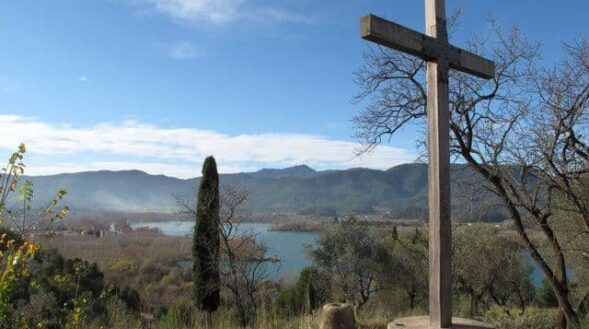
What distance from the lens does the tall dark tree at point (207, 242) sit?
21.1 meters

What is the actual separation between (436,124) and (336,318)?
3.10 meters

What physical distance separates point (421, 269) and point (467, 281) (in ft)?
12.9

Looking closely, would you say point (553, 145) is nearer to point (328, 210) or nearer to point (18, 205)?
point (18, 205)

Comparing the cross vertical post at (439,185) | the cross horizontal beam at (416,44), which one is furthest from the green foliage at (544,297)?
the cross vertical post at (439,185)

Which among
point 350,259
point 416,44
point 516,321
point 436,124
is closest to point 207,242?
point 350,259

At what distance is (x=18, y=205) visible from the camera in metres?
3.83

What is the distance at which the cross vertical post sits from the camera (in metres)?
4.02

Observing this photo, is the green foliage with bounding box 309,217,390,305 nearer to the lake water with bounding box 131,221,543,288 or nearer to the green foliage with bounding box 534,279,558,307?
the lake water with bounding box 131,221,543,288

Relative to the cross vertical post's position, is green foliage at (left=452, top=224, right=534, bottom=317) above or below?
below

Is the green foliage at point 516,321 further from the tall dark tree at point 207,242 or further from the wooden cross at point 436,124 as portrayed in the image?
the tall dark tree at point 207,242

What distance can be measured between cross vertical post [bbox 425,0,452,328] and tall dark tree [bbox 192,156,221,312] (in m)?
16.4

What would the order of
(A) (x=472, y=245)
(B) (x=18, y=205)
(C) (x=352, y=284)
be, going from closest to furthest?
1. (B) (x=18, y=205)
2. (A) (x=472, y=245)
3. (C) (x=352, y=284)

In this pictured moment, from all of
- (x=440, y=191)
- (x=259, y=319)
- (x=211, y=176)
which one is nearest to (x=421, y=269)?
(x=211, y=176)

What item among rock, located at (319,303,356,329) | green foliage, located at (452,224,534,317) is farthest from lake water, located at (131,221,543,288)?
rock, located at (319,303,356,329)
